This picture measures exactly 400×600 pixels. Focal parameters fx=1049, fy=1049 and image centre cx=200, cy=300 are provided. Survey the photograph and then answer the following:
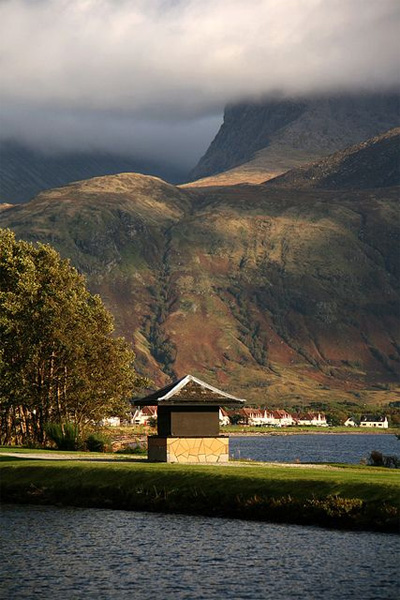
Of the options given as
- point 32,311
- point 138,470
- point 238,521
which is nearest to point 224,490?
point 238,521

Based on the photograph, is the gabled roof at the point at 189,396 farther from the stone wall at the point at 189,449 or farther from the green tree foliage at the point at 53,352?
the green tree foliage at the point at 53,352

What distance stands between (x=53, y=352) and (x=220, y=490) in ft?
156

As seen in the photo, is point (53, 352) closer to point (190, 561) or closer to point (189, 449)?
point (189, 449)

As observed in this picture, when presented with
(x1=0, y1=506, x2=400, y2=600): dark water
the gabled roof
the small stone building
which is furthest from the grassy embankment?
the gabled roof

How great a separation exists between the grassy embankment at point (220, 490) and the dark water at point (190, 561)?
1.39m

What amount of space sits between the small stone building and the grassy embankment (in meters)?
2.66

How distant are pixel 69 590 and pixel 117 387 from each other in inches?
2586

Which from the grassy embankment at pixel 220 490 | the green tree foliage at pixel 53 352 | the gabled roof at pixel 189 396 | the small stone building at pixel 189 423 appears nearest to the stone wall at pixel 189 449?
the small stone building at pixel 189 423

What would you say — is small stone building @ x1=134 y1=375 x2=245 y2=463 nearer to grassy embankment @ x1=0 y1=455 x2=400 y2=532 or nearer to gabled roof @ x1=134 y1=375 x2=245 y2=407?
gabled roof @ x1=134 y1=375 x2=245 y2=407

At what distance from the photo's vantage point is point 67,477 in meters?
66.5

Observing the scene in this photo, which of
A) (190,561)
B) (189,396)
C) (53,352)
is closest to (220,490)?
(190,561)

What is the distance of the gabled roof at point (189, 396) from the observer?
71.5 m

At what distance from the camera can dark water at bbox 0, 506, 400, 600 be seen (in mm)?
38750

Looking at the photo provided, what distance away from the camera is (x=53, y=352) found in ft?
337
